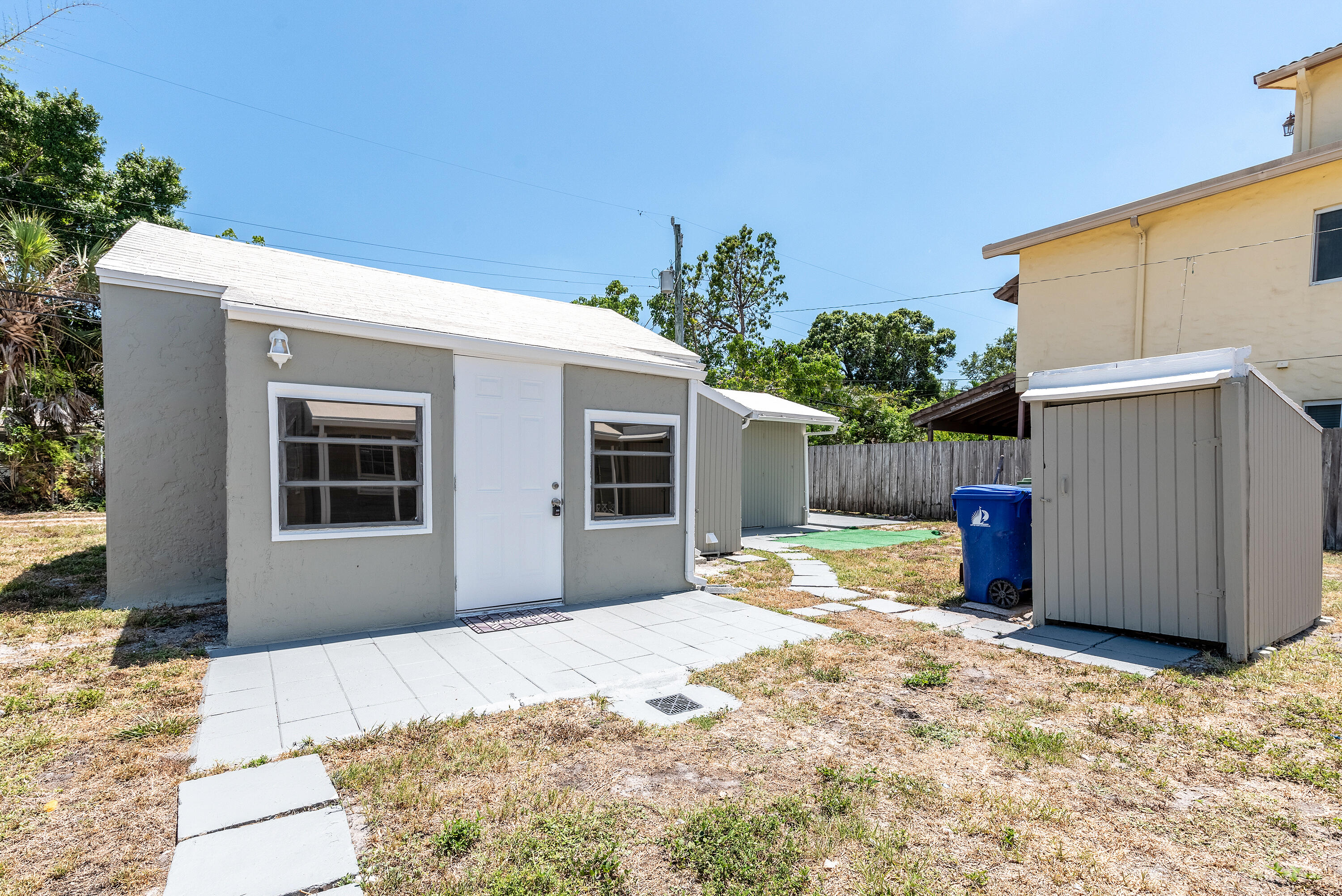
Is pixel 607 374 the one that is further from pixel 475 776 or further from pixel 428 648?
pixel 475 776

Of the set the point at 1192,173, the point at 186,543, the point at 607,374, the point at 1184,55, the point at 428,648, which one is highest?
the point at 1184,55

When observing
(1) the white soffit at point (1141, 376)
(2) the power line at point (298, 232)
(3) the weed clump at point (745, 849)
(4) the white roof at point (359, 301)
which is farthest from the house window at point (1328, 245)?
(2) the power line at point (298, 232)

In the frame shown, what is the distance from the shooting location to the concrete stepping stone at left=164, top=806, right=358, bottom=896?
192 centimetres

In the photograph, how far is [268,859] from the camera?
2.06 m

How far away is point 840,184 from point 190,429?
16.2m

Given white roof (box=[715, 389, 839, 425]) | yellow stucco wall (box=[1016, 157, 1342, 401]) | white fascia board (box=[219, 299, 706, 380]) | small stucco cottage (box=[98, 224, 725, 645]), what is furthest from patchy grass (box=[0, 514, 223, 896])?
yellow stucco wall (box=[1016, 157, 1342, 401])

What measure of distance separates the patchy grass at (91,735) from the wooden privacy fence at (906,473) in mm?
12430

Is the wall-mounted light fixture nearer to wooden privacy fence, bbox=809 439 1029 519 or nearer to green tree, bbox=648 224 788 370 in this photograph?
wooden privacy fence, bbox=809 439 1029 519

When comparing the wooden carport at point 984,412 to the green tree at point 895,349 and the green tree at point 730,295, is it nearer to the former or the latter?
the green tree at point 730,295


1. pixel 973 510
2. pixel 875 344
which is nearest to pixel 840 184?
pixel 973 510

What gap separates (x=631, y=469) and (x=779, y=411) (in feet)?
21.7

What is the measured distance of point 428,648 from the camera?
447cm

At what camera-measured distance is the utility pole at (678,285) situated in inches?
596

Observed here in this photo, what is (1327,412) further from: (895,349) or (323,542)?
(895,349)
